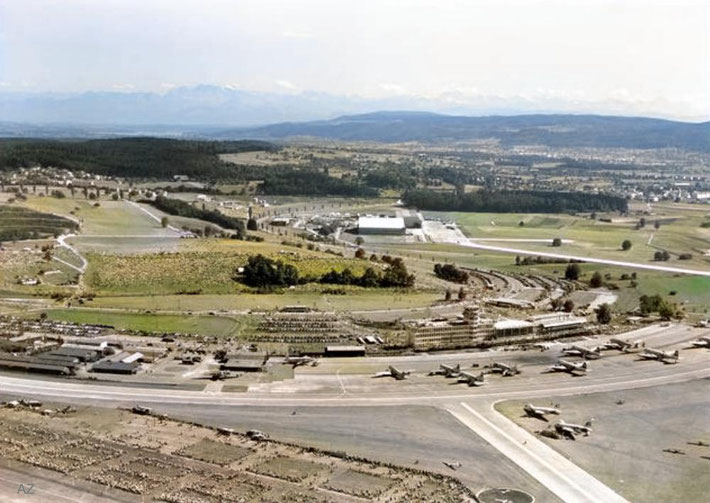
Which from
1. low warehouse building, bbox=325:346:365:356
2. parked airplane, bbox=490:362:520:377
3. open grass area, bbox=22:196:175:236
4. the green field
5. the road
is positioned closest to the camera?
the road

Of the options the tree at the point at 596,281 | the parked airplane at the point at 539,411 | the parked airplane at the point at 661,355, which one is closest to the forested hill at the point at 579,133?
the tree at the point at 596,281

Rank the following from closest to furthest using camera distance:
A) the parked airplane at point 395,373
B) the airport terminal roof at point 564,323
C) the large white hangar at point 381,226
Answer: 1. the parked airplane at point 395,373
2. the airport terminal roof at point 564,323
3. the large white hangar at point 381,226

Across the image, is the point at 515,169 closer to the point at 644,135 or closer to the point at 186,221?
the point at 644,135

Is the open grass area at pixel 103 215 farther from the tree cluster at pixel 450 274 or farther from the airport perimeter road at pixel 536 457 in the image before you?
the airport perimeter road at pixel 536 457

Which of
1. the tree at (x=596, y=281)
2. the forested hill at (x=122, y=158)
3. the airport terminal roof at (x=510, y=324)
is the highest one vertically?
the forested hill at (x=122, y=158)

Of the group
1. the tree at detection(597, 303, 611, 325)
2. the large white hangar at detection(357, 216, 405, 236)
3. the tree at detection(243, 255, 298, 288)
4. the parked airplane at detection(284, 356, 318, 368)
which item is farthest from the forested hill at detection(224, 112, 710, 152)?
the parked airplane at detection(284, 356, 318, 368)

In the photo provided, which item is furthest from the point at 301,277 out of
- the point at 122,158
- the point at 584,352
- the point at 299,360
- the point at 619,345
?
the point at 122,158

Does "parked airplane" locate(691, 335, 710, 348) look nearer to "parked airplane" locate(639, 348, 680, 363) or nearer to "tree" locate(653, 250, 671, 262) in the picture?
"parked airplane" locate(639, 348, 680, 363)

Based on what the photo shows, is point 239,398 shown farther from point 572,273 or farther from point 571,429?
point 572,273
